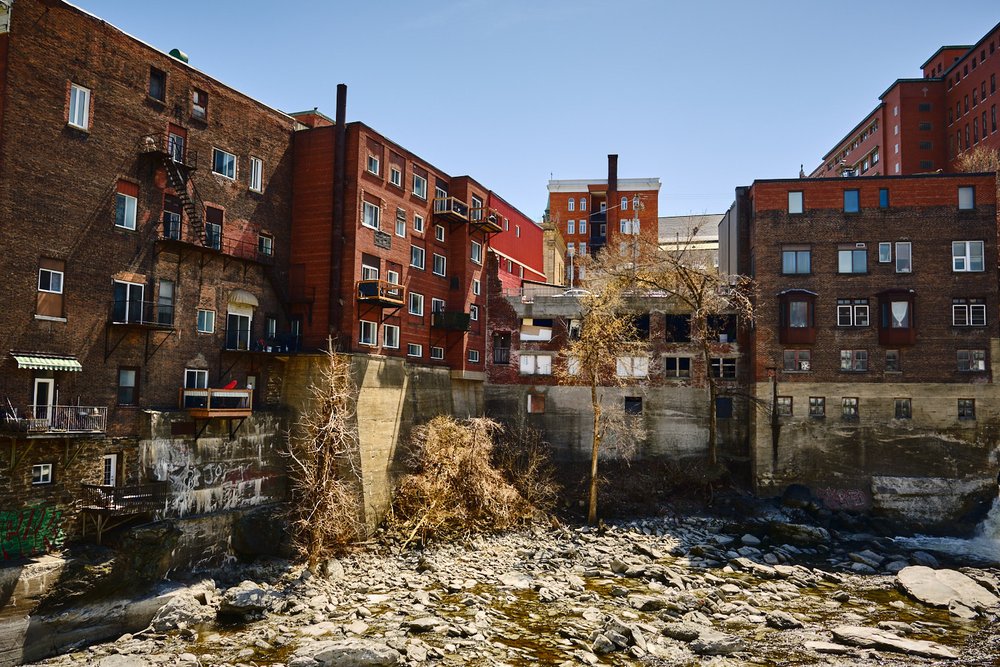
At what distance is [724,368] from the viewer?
45.4 meters

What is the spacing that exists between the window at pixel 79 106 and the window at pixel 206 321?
913 cm

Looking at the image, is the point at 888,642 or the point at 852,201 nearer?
the point at 888,642

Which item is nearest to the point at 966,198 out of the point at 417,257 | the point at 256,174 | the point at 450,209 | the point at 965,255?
the point at 965,255

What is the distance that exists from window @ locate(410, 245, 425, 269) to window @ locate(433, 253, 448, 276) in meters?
1.54

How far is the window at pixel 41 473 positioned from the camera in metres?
24.2

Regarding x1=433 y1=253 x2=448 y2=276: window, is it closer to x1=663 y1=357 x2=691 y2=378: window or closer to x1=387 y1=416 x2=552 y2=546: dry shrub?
x1=387 y1=416 x2=552 y2=546: dry shrub

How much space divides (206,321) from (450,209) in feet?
59.5

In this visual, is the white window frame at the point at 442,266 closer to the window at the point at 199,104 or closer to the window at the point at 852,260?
Result: the window at the point at 199,104

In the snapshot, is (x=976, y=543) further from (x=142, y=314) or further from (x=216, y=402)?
(x=142, y=314)

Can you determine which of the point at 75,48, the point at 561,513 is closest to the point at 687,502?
the point at 561,513

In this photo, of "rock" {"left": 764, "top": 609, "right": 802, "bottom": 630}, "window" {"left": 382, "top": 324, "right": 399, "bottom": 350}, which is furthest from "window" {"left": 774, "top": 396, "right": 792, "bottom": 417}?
"window" {"left": 382, "top": 324, "right": 399, "bottom": 350}

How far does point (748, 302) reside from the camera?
42.8 meters

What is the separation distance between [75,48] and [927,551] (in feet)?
150

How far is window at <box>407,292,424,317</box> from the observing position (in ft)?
139
